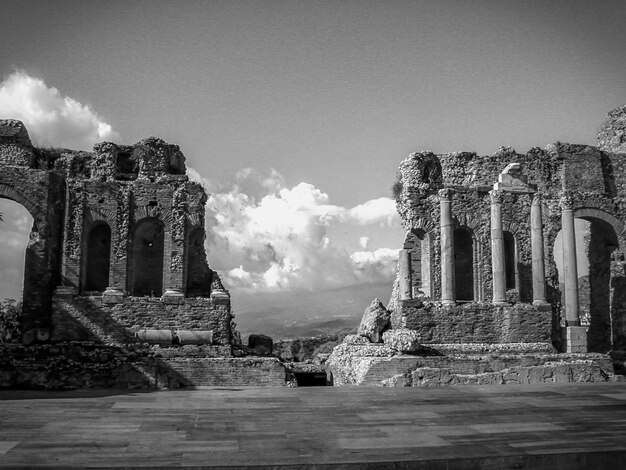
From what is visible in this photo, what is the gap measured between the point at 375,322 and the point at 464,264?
5.29 m

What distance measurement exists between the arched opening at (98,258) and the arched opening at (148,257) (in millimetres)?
1033

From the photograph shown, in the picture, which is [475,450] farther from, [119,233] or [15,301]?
[15,301]

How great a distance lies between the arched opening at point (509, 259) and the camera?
24844mm

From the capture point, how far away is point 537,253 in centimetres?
2328

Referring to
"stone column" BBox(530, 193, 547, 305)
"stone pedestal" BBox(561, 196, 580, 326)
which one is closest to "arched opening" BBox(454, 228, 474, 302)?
"stone column" BBox(530, 193, 547, 305)

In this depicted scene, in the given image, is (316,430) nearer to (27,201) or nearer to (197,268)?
(197,268)

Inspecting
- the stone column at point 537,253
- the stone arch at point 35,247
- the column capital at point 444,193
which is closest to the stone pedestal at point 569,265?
the stone column at point 537,253

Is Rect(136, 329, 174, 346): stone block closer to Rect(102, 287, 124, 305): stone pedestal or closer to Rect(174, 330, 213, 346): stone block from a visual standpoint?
Rect(174, 330, 213, 346): stone block

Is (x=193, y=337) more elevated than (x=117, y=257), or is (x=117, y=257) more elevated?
(x=117, y=257)

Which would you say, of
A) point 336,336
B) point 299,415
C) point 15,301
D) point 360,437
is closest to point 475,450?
point 360,437

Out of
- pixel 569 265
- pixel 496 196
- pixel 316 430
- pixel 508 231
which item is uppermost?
pixel 496 196

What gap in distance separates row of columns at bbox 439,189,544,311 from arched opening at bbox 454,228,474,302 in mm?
1903

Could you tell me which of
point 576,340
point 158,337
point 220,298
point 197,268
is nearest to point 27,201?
point 197,268

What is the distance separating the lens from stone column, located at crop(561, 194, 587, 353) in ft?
74.7
